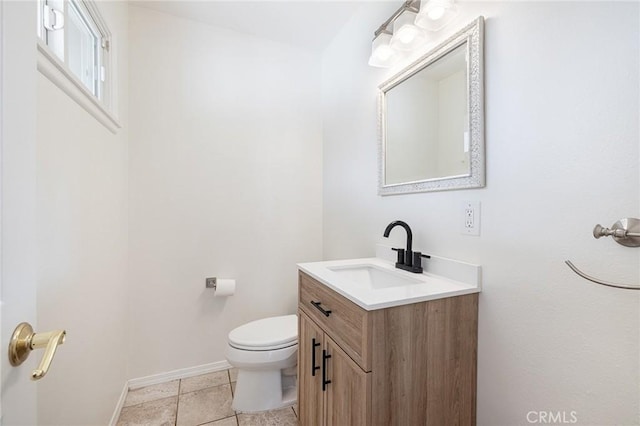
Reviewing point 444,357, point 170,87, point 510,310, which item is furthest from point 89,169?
point 510,310

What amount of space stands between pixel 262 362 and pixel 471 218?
4.21 ft

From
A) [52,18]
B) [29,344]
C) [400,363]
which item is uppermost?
[52,18]

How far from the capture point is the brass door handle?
45 cm

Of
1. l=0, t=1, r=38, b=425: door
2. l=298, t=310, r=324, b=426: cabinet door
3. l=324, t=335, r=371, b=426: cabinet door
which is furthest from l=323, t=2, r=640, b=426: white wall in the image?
l=0, t=1, r=38, b=425: door

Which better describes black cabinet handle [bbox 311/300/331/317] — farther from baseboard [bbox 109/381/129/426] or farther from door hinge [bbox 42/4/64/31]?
door hinge [bbox 42/4/64/31]

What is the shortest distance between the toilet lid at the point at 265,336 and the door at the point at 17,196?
109cm

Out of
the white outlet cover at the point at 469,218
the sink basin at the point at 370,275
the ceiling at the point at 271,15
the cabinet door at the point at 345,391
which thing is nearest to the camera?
the cabinet door at the point at 345,391

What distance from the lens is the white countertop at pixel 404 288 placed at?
88 cm

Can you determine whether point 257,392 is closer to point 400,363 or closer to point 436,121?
point 400,363

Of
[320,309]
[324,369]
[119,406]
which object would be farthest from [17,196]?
[119,406]

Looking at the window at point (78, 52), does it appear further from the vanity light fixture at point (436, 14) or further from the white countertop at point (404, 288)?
the vanity light fixture at point (436, 14)

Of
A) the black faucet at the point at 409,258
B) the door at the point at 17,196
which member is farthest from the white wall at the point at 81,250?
the black faucet at the point at 409,258

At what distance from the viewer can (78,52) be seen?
4.28 ft

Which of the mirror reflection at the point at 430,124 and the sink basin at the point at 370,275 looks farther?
the sink basin at the point at 370,275
